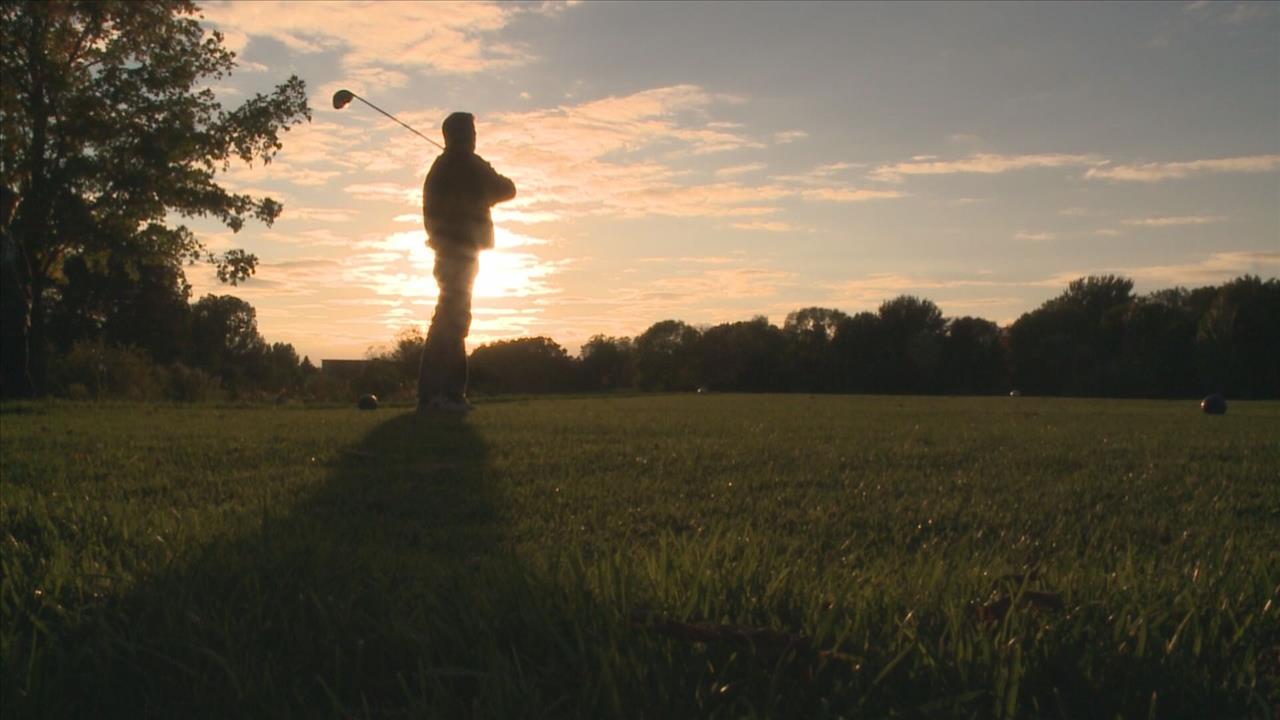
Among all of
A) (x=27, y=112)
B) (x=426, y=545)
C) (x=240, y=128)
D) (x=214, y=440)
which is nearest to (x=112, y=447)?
(x=214, y=440)

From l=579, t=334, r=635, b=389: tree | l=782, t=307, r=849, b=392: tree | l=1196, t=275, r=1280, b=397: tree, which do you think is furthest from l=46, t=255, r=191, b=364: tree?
l=1196, t=275, r=1280, b=397: tree

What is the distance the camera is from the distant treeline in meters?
50.5

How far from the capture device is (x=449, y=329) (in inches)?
400

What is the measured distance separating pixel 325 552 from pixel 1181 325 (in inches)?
2535

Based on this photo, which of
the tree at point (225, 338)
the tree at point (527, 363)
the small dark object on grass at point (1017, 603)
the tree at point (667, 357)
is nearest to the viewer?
the small dark object on grass at point (1017, 603)

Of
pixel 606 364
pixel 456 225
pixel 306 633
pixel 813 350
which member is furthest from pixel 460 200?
pixel 813 350

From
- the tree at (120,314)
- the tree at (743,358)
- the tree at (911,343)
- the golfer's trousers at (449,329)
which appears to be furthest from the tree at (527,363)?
the golfer's trousers at (449,329)

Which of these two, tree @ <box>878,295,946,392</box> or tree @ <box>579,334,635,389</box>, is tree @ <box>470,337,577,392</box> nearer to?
tree @ <box>579,334,635,389</box>

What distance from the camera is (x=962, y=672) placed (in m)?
1.57

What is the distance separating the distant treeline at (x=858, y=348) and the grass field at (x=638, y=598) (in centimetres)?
3340

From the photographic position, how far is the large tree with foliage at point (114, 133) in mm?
17984

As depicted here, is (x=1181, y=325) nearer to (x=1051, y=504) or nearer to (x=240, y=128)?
(x=240, y=128)

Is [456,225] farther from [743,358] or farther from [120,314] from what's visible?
[743,358]

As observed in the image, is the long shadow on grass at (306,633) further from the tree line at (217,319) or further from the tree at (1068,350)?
the tree at (1068,350)
